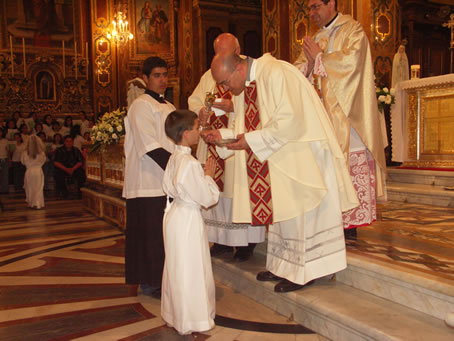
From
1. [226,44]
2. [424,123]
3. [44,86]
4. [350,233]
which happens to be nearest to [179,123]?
[226,44]

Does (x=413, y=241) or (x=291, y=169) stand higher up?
(x=291, y=169)

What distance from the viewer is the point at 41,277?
421cm

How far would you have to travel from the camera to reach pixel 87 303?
3453mm

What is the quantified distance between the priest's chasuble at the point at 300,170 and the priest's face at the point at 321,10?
3.00ft

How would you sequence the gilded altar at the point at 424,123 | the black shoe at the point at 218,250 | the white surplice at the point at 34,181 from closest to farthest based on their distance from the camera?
1. the black shoe at the point at 218,250
2. the gilded altar at the point at 424,123
3. the white surplice at the point at 34,181

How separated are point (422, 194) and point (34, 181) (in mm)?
7896

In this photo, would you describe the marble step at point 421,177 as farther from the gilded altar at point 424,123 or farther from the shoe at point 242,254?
the shoe at point 242,254

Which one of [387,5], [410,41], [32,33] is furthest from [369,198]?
[32,33]

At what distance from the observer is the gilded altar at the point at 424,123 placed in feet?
23.1

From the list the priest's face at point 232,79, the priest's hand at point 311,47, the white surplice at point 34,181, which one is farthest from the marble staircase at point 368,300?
the white surplice at point 34,181

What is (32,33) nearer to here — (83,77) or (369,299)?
(83,77)

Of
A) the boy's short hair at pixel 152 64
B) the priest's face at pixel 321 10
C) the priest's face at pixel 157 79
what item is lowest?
the priest's face at pixel 157 79

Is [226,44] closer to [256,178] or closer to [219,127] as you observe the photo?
[219,127]

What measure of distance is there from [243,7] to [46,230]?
1050cm
